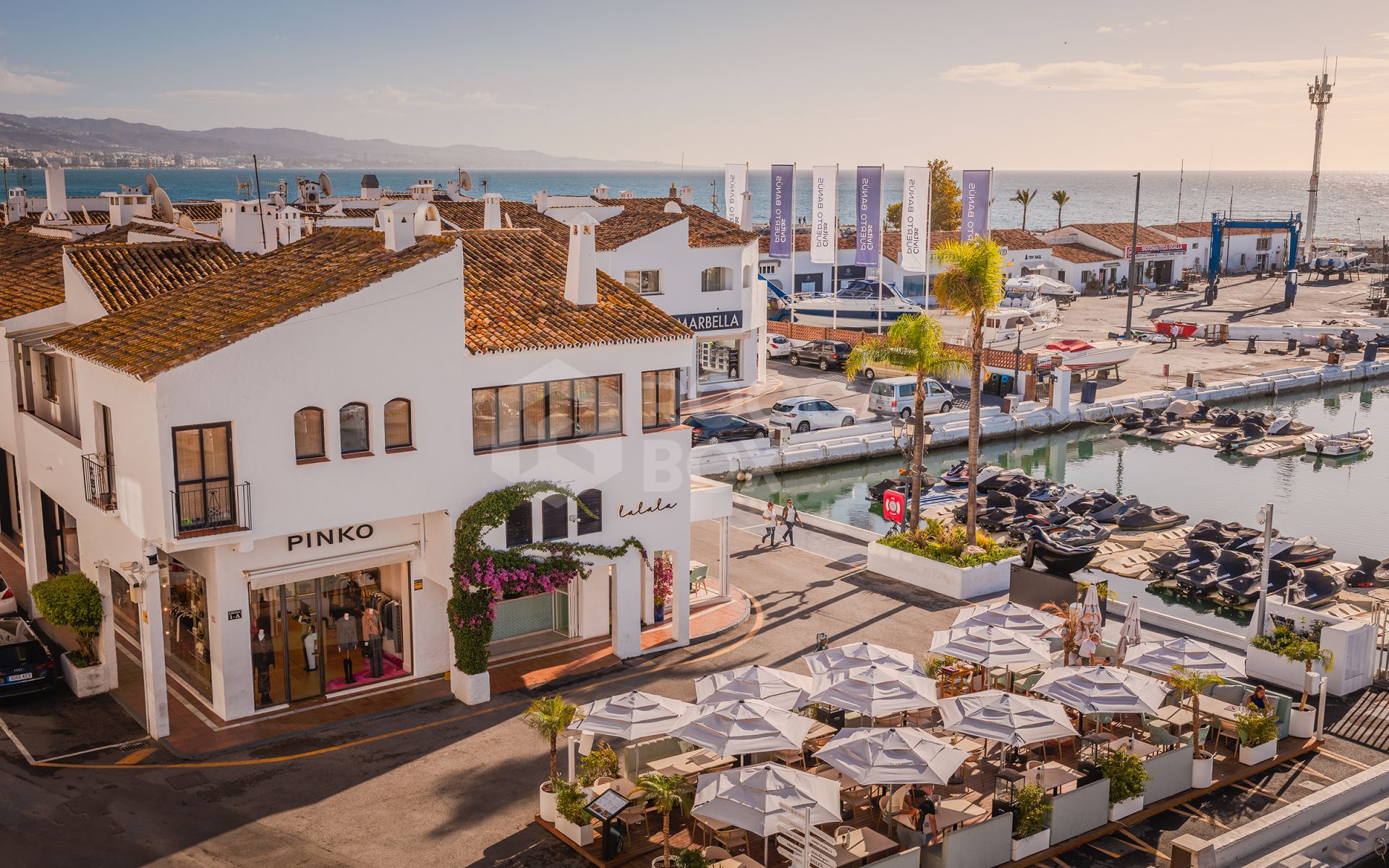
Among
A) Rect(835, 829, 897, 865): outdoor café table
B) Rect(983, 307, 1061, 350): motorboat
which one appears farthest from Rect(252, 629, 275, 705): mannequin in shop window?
Rect(983, 307, 1061, 350): motorboat

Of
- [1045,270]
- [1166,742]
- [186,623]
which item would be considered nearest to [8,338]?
[186,623]

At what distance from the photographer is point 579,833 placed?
2025 centimetres

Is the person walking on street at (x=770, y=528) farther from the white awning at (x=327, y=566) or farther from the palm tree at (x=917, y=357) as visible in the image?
the white awning at (x=327, y=566)

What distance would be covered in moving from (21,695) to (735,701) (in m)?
16.0

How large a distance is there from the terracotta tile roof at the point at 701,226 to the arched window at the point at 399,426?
103ft

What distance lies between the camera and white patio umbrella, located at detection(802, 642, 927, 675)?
23.4 metres

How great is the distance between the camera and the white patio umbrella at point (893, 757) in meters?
19.2

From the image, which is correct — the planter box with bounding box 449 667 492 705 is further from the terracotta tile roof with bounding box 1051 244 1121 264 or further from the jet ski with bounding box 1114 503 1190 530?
the terracotta tile roof with bounding box 1051 244 1121 264

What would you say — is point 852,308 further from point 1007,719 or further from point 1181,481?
point 1007,719

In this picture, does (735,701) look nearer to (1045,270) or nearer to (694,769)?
(694,769)

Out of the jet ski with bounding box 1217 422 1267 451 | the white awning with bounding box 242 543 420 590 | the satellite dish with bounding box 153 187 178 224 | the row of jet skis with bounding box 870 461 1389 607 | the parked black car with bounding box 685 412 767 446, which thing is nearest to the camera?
the white awning with bounding box 242 543 420 590

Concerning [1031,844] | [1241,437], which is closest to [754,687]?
[1031,844]

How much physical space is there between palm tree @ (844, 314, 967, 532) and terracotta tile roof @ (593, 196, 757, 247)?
72.6 feet

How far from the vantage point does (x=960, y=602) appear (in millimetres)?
33000
